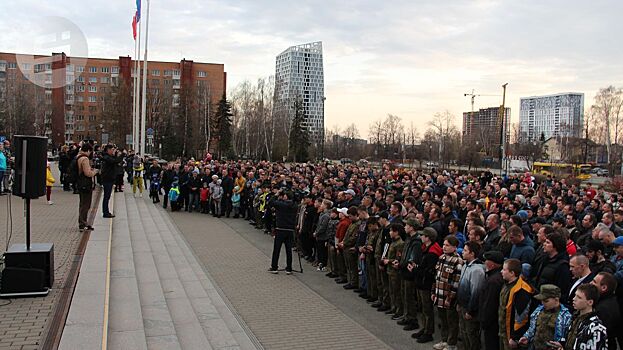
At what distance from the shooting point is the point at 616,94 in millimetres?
70062

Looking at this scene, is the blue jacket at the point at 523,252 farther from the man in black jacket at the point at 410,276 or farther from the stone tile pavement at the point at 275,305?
the stone tile pavement at the point at 275,305

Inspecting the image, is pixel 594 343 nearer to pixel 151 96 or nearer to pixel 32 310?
pixel 32 310

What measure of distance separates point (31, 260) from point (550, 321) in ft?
22.6

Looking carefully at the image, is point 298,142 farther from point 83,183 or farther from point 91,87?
point 83,183

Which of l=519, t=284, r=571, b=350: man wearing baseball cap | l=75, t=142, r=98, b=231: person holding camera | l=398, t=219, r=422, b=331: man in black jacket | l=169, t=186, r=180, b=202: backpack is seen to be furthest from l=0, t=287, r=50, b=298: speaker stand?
l=169, t=186, r=180, b=202: backpack

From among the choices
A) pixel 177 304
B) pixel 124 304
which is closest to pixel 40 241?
pixel 177 304

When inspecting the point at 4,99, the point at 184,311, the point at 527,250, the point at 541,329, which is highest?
the point at 4,99

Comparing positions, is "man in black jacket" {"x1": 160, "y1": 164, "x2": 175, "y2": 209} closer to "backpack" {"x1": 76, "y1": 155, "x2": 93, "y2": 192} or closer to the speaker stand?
"backpack" {"x1": 76, "y1": 155, "x2": 93, "y2": 192}

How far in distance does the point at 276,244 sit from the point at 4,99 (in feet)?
224

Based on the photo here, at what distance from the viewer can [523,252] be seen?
799 cm

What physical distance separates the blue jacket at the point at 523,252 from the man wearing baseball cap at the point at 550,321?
2.21m

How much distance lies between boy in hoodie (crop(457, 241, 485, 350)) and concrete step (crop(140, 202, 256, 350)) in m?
2.94

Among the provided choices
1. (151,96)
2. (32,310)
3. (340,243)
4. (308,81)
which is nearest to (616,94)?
(151,96)

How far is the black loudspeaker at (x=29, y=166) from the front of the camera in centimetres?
755
